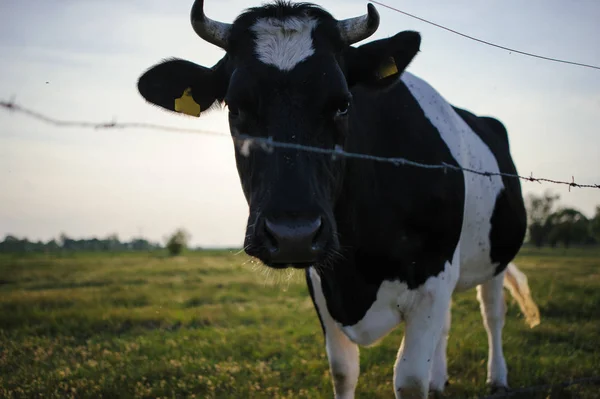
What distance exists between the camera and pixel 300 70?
2797mm

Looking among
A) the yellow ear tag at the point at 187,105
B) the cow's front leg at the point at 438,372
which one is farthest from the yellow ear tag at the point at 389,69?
the cow's front leg at the point at 438,372

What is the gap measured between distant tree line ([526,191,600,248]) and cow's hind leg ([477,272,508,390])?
6634cm

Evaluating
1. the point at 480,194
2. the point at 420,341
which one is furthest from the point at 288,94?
the point at 480,194

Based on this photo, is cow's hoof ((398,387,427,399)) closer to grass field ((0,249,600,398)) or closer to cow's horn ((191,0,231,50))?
grass field ((0,249,600,398))

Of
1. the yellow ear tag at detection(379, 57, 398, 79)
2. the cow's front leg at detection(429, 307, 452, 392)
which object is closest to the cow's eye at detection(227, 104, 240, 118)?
the yellow ear tag at detection(379, 57, 398, 79)

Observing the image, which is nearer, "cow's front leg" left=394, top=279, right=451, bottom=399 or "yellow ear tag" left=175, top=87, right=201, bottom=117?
"cow's front leg" left=394, top=279, right=451, bottom=399

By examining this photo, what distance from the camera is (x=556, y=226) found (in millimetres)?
70938

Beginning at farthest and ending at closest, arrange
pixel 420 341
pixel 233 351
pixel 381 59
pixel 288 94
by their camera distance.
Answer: pixel 233 351, pixel 420 341, pixel 381 59, pixel 288 94

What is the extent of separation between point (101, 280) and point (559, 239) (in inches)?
2641

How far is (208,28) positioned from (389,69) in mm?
1225

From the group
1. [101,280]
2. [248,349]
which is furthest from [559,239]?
[248,349]

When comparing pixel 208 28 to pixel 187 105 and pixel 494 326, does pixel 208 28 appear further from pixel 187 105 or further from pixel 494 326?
pixel 494 326

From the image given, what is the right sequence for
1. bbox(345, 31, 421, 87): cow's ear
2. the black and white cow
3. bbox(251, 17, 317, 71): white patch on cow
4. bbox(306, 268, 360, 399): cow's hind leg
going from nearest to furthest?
the black and white cow, bbox(251, 17, 317, 71): white patch on cow, bbox(345, 31, 421, 87): cow's ear, bbox(306, 268, 360, 399): cow's hind leg

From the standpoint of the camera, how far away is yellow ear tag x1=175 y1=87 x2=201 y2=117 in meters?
3.64
